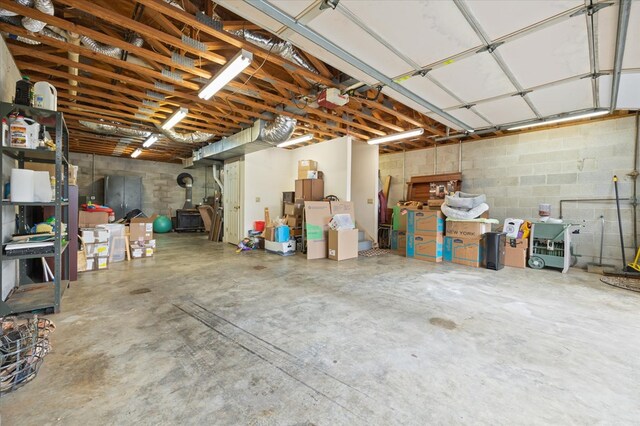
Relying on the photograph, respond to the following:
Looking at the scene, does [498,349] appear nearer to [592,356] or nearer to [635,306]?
[592,356]

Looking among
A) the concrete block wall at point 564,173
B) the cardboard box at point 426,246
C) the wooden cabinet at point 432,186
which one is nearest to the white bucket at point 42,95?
the cardboard box at point 426,246

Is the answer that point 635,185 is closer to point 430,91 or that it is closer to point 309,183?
point 430,91

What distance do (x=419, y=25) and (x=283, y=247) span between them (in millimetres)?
4617

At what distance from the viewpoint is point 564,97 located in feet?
11.9

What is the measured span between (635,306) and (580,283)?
3.28 ft

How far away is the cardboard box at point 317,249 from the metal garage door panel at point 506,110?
374 cm

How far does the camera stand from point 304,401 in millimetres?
1456

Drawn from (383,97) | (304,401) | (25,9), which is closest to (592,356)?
(304,401)

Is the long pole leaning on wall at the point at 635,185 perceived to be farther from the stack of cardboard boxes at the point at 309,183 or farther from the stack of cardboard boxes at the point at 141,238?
the stack of cardboard boxes at the point at 141,238

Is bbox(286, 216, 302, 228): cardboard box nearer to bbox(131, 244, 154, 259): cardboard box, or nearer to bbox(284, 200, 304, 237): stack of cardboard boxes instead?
→ bbox(284, 200, 304, 237): stack of cardboard boxes

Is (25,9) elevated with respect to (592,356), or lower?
elevated

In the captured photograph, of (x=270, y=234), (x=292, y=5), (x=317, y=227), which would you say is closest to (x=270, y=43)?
(x=292, y=5)

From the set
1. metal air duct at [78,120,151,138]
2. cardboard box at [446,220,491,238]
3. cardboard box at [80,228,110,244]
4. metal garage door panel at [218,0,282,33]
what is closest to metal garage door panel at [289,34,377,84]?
metal garage door panel at [218,0,282,33]

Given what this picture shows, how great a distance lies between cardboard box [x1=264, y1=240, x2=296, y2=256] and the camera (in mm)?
5820
